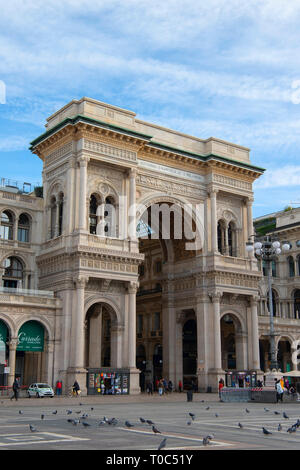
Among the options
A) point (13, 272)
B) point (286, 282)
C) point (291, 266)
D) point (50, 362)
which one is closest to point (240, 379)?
point (50, 362)

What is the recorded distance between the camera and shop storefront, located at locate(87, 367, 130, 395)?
42094 mm

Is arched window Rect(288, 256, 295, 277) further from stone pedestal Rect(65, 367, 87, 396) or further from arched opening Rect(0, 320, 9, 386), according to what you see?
arched opening Rect(0, 320, 9, 386)

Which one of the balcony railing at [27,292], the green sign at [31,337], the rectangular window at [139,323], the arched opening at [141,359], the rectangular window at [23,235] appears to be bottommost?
the arched opening at [141,359]

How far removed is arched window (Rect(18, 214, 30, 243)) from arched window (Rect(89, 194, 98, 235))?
563 centimetres

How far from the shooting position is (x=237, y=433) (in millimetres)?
15797

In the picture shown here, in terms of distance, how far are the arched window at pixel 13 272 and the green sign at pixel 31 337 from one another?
17.6ft

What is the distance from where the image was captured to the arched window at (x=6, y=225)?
46.9m

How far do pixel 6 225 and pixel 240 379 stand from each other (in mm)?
22953

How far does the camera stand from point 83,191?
4403cm

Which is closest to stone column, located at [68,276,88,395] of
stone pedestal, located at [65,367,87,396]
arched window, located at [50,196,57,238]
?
stone pedestal, located at [65,367,87,396]

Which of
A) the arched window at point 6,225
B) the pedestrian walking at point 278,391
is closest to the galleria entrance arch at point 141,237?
the arched window at point 6,225

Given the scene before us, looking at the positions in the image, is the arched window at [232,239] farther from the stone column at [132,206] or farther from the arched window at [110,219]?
the arched window at [110,219]

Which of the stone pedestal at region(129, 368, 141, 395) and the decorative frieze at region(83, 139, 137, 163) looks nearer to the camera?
the stone pedestal at region(129, 368, 141, 395)
